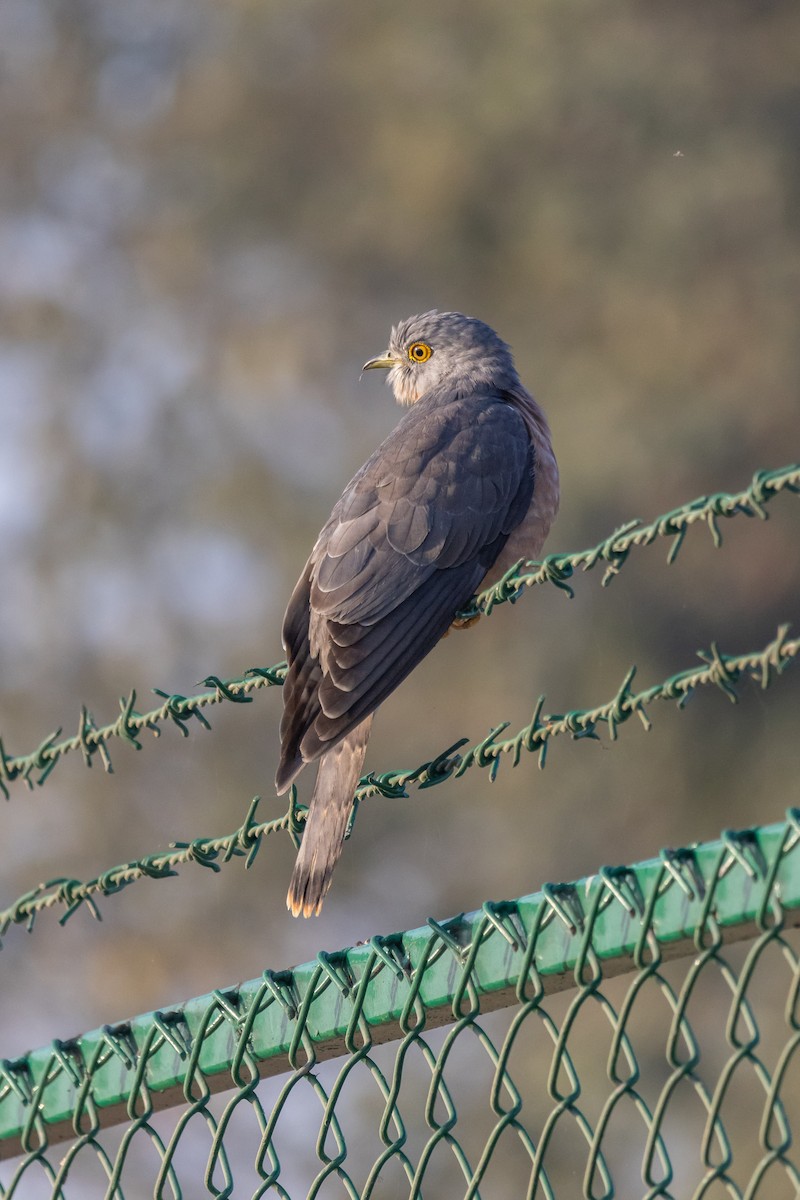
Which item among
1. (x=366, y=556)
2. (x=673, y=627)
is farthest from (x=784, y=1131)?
(x=673, y=627)

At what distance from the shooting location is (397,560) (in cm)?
475

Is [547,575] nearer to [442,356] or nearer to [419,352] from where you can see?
[442,356]

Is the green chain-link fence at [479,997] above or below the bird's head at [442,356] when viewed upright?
below

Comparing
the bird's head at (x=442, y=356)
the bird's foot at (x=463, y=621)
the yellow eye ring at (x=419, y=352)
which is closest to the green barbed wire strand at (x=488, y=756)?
the bird's foot at (x=463, y=621)

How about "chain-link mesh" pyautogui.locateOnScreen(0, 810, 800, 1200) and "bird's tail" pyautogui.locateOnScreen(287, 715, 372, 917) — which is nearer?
"chain-link mesh" pyautogui.locateOnScreen(0, 810, 800, 1200)

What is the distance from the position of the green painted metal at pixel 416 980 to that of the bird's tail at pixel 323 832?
3.58 ft

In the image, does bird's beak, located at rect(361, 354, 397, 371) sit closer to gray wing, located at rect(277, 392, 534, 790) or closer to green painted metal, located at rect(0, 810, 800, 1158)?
gray wing, located at rect(277, 392, 534, 790)

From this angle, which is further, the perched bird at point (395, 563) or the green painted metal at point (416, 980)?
the perched bird at point (395, 563)

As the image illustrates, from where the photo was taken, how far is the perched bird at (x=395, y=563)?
4145 mm

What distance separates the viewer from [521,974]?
2.19 m

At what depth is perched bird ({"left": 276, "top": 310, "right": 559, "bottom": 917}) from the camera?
13.6ft

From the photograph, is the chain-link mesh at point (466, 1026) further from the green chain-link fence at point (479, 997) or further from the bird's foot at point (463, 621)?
the bird's foot at point (463, 621)

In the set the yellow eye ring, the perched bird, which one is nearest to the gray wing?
the perched bird

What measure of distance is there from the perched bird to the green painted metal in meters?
1.18
